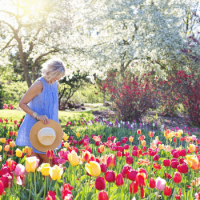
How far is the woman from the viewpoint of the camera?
2312 mm

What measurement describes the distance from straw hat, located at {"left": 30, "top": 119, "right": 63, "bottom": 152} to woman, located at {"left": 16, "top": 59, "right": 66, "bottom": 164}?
66 millimetres

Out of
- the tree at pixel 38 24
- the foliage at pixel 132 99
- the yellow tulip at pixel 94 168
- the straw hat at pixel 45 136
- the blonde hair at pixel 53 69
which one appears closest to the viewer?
the yellow tulip at pixel 94 168

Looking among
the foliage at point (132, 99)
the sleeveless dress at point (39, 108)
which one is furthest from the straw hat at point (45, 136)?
the foliage at point (132, 99)

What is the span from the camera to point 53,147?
7.51ft

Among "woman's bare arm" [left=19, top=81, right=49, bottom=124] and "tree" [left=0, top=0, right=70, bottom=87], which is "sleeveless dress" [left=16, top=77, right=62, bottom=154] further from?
"tree" [left=0, top=0, right=70, bottom=87]

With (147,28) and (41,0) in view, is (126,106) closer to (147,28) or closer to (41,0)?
(41,0)

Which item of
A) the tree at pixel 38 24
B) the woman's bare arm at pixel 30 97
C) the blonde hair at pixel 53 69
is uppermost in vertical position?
the tree at pixel 38 24

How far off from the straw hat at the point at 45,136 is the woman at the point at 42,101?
0.07 m

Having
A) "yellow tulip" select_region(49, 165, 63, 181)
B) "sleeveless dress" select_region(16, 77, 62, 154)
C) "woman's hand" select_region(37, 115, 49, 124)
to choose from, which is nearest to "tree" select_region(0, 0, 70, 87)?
"sleeveless dress" select_region(16, 77, 62, 154)

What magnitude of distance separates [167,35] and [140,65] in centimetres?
294

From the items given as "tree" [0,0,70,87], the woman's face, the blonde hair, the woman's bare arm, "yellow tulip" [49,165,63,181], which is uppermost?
"tree" [0,0,70,87]

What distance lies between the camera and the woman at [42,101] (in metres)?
2.31

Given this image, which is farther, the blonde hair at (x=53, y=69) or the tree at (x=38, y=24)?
the tree at (x=38, y=24)

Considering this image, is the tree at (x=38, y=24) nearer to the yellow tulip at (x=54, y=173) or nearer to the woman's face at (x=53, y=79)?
the woman's face at (x=53, y=79)
